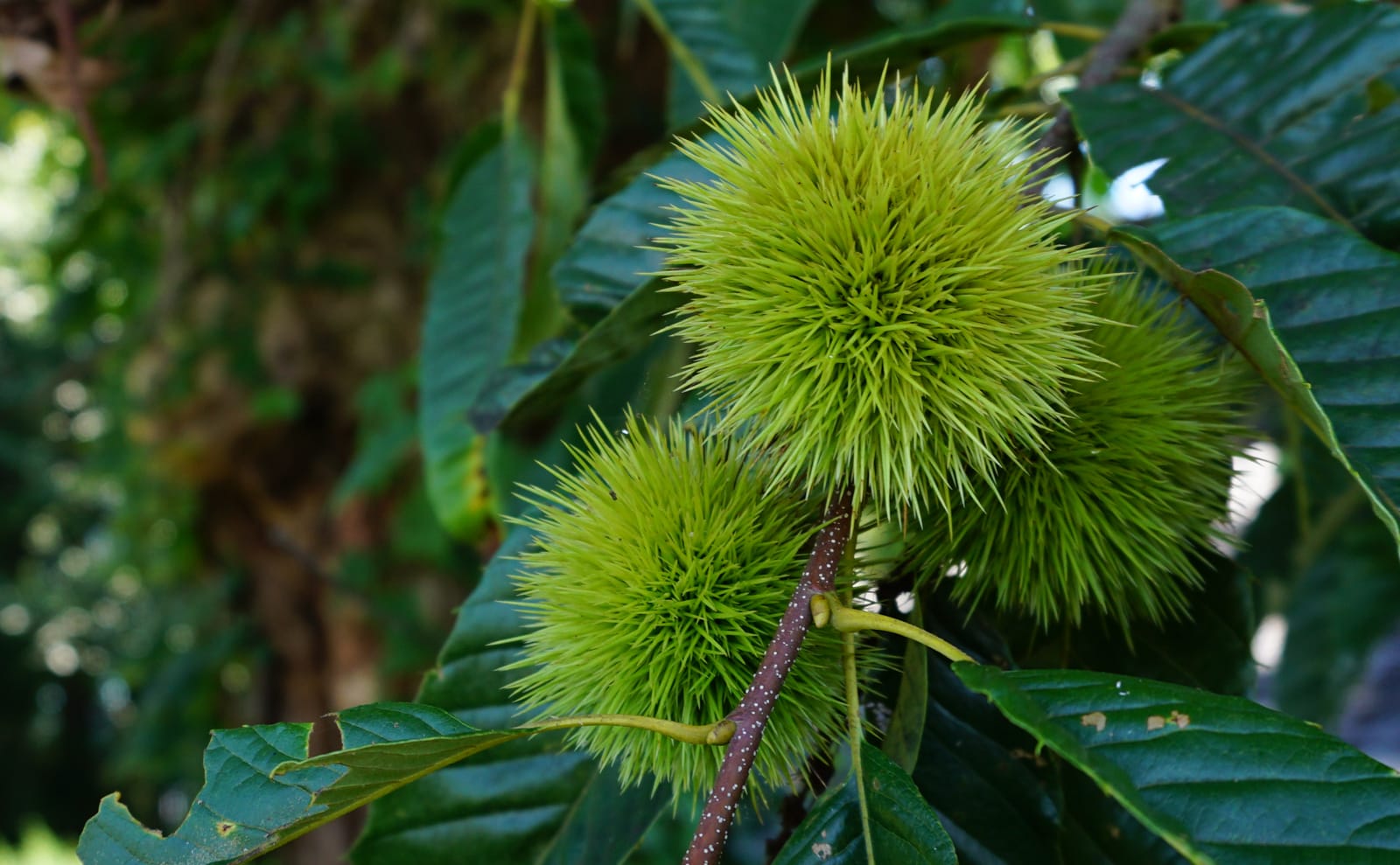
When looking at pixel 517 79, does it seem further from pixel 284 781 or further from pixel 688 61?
pixel 284 781

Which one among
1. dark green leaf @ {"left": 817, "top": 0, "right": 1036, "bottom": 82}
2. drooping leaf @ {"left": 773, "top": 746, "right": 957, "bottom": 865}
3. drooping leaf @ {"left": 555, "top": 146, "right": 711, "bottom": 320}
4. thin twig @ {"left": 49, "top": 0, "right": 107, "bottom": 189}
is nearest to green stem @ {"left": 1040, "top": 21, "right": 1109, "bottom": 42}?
dark green leaf @ {"left": 817, "top": 0, "right": 1036, "bottom": 82}

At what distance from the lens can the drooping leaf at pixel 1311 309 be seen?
559mm

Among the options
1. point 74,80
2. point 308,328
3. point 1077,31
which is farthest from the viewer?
point 308,328

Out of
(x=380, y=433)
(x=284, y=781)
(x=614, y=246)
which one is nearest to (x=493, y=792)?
(x=284, y=781)

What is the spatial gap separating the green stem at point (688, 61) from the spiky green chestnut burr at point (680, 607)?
0.62 metres

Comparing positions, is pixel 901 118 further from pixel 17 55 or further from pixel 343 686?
pixel 343 686

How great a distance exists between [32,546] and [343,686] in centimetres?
350

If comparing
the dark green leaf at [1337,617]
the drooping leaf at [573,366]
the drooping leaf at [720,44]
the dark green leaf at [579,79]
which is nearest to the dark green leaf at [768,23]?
the drooping leaf at [720,44]

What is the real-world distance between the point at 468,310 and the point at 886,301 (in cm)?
69

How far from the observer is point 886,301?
1.88 ft

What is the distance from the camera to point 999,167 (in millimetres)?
601

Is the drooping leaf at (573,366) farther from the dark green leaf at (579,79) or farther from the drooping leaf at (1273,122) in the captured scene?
the dark green leaf at (579,79)

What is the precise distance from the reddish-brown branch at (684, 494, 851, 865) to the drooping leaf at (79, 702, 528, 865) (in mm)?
117

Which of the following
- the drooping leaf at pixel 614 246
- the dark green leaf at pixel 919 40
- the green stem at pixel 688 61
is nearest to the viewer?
the drooping leaf at pixel 614 246
